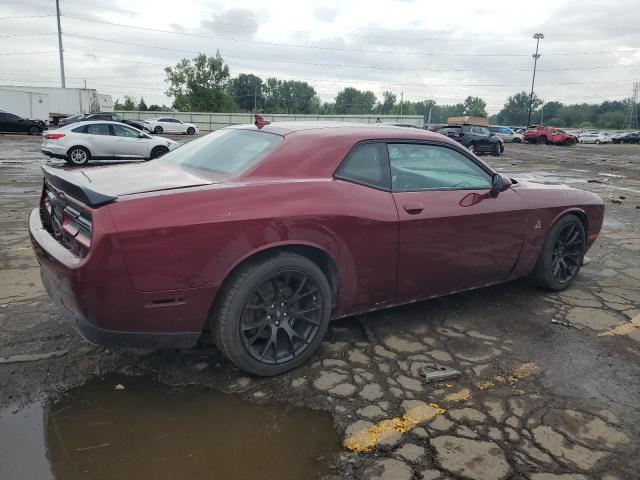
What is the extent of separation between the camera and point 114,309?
2445 millimetres

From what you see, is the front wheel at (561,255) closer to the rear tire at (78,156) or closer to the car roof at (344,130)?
the car roof at (344,130)

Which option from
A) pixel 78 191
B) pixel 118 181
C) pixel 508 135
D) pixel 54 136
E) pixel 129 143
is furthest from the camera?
pixel 508 135

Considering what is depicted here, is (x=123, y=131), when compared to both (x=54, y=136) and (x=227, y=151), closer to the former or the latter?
(x=54, y=136)

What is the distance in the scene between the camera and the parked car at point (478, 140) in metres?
24.2

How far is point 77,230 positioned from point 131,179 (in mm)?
478

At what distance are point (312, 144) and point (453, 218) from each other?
1.12m

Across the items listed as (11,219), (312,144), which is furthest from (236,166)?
(11,219)

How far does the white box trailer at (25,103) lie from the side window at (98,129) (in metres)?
26.4

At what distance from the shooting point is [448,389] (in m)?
2.87

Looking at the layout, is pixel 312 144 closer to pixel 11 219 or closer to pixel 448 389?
pixel 448 389

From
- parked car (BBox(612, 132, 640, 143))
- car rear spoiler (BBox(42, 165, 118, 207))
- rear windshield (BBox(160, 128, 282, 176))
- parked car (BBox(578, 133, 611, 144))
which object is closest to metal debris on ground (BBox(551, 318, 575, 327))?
rear windshield (BBox(160, 128, 282, 176))

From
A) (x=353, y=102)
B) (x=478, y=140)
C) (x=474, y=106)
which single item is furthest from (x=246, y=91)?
(x=478, y=140)

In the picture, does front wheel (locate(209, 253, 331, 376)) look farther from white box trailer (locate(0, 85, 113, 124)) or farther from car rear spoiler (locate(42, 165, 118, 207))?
white box trailer (locate(0, 85, 113, 124))

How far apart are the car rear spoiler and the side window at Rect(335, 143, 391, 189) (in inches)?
54.5
